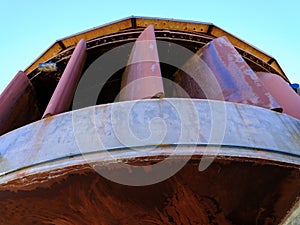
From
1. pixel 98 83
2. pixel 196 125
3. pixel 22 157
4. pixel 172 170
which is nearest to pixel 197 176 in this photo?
pixel 172 170

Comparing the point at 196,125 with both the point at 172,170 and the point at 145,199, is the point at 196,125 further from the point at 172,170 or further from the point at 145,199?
the point at 145,199

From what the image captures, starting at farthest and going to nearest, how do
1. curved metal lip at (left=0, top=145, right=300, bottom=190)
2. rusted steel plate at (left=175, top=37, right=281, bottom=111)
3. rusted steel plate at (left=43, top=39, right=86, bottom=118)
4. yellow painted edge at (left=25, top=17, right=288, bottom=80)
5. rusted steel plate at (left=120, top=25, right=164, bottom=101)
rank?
yellow painted edge at (left=25, top=17, right=288, bottom=80), rusted steel plate at (left=175, top=37, right=281, bottom=111), rusted steel plate at (left=43, top=39, right=86, bottom=118), rusted steel plate at (left=120, top=25, right=164, bottom=101), curved metal lip at (left=0, top=145, right=300, bottom=190)

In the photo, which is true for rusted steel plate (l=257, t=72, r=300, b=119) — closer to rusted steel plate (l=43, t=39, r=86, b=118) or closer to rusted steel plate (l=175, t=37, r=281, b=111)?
rusted steel plate (l=175, t=37, r=281, b=111)

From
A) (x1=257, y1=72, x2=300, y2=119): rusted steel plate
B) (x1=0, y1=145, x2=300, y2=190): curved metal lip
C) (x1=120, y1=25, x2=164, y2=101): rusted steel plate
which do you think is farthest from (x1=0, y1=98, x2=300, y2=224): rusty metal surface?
(x1=257, y1=72, x2=300, y2=119): rusted steel plate

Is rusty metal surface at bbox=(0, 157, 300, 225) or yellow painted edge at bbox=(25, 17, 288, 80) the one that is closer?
rusty metal surface at bbox=(0, 157, 300, 225)

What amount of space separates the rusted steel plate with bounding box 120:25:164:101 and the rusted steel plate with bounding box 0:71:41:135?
1888mm

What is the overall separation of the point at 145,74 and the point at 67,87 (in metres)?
1.19

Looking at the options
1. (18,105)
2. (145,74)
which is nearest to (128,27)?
(18,105)

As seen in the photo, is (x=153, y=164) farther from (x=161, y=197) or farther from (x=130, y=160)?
(x=161, y=197)

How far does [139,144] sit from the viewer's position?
11.5ft

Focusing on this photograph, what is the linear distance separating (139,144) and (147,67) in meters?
1.91

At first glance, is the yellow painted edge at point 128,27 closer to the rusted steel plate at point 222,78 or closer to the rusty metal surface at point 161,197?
the rusted steel plate at point 222,78

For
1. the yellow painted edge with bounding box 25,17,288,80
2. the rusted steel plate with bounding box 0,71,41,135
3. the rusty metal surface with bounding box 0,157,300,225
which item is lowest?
the rusty metal surface with bounding box 0,157,300,225

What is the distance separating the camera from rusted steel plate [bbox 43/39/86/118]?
4736 mm
